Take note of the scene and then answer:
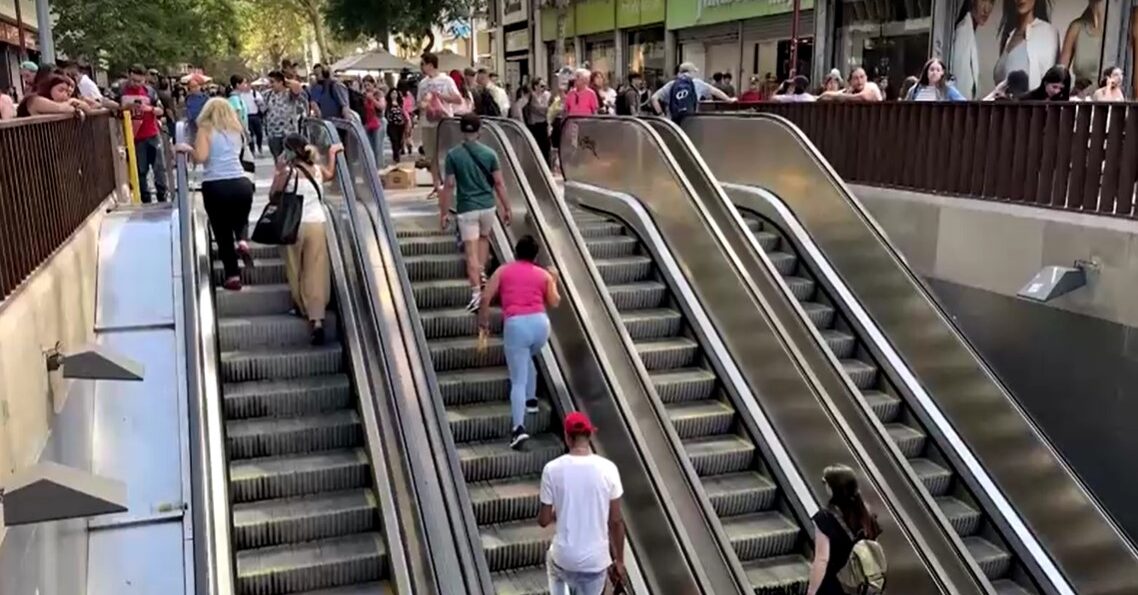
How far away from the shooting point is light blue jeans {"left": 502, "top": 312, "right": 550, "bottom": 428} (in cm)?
653

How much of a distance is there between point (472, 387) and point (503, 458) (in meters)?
0.73

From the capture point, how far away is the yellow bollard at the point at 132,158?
38.0 ft

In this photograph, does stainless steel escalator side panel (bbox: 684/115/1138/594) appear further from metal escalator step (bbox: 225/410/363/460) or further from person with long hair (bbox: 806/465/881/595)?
metal escalator step (bbox: 225/410/363/460)

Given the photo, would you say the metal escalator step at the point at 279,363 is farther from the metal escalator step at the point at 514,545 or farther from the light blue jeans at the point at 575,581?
the light blue jeans at the point at 575,581

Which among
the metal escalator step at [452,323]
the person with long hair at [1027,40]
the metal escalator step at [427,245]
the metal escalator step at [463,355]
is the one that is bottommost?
the metal escalator step at [463,355]

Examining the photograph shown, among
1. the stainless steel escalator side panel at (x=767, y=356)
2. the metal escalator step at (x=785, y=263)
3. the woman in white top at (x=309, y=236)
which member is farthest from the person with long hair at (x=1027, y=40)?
the woman in white top at (x=309, y=236)

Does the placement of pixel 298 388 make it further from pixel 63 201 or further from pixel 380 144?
pixel 380 144

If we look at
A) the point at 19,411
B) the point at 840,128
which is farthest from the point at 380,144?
the point at 19,411

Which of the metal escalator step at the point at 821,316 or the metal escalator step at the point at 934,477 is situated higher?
the metal escalator step at the point at 821,316

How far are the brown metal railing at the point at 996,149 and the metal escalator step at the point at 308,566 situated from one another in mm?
5927

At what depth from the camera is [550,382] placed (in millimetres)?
7234

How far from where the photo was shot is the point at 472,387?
24.0 ft

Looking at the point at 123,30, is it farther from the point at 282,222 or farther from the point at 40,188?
the point at 40,188

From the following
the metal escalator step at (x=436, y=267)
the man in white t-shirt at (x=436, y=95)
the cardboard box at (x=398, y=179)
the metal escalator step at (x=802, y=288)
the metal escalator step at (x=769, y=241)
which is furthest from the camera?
the cardboard box at (x=398, y=179)
